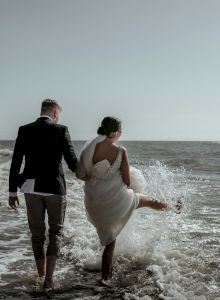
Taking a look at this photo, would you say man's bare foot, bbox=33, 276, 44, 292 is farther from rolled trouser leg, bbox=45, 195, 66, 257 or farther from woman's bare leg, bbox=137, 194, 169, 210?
woman's bare leg, bbox=137, 194, 169, 210

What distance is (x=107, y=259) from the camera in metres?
5.10

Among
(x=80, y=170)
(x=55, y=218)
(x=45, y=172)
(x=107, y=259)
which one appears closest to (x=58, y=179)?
(x=45, y=172)

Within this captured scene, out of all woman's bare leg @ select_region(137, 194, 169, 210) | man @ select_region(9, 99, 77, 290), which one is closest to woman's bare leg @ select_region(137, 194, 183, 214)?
woman's bare leg @ select_region(137, 194, 169, 210)

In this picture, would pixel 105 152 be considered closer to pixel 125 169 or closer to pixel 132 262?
pixel 125 169

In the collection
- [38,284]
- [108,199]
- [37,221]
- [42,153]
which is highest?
[42,153]

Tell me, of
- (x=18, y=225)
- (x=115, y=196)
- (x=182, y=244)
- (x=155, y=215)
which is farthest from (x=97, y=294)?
(x=155, y=215)

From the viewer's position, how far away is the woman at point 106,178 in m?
4.84

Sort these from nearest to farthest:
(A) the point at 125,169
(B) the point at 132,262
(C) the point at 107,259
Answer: (A) the point at 125,169
(C) the point at 107,259
(B) the point at 132,262

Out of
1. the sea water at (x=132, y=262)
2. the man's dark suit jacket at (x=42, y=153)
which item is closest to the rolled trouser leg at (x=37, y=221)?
the man's dark suit jacket at (x=42, y=153)

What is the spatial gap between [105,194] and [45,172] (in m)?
0.73

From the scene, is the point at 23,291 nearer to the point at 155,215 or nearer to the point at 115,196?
Result: the point at 115,196

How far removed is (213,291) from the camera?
185 inches

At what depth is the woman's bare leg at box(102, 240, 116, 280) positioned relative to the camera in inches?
200

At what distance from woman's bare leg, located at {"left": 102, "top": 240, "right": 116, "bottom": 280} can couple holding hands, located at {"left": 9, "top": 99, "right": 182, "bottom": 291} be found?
0.04 feet
